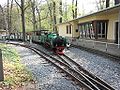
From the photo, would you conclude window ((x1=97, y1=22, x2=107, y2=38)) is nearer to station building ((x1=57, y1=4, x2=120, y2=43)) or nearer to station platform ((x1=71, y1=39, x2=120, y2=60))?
station building ((x1=57, y1=4, x2=120, y2=43))

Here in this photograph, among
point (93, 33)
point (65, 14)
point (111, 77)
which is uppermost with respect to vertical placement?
point (65, 14)

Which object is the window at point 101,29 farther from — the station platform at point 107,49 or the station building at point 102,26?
the station platform at point 107,49

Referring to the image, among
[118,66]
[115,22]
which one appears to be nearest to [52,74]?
[118,66]

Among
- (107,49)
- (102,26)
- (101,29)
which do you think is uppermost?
(102,26)

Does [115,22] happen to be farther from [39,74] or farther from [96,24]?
[39,74]

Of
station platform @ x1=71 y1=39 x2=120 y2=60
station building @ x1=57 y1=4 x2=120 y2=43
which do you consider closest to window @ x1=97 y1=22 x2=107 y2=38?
station building @ x1=57 y1=4 x2=120 y2=43

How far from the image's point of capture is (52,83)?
9734mm

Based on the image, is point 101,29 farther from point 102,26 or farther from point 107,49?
point 107,49

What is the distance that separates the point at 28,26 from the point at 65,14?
2384 centimetres

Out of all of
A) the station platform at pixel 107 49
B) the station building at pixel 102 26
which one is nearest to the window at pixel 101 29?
the station building at pixel 102 26

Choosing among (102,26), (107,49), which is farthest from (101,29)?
(107,49)

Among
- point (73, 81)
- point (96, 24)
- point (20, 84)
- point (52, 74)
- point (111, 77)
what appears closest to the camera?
point (20, 84)

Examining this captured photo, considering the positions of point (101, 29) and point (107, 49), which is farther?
point (101, 29)

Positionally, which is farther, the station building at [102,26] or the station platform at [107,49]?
the station building at [102,26]
